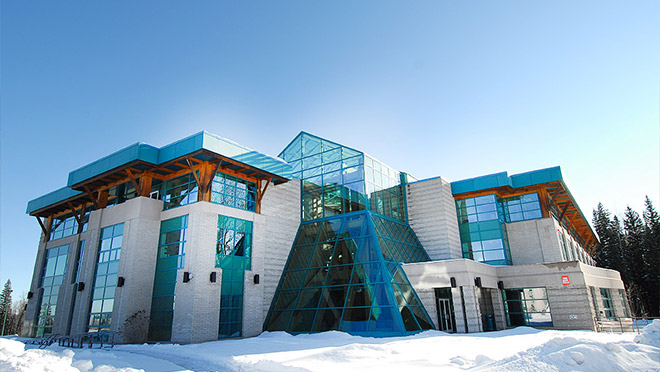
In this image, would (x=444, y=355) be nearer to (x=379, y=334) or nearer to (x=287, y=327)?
(x=379, y=334)

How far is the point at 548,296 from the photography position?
73.7 ft

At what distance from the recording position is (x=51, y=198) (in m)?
29.2

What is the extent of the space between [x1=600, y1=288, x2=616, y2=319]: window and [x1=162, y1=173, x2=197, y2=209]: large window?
26.2 m

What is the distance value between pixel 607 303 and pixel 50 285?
38.2 meters

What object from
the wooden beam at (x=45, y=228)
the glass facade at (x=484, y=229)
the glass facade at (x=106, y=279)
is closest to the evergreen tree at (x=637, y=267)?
the glass facade at (x=484, y=229)

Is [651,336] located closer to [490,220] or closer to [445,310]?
[445,310]

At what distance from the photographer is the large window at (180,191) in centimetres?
2181

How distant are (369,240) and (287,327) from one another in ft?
21.1

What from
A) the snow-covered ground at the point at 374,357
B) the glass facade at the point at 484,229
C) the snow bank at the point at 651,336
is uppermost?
the glass facade at the point at 484,229

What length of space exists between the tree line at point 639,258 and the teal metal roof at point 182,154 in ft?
134

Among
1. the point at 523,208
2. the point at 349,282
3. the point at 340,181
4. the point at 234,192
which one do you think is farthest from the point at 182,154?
the point at 523,208

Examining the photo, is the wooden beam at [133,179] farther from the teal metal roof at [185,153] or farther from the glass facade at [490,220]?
the glass facade at [490,220]

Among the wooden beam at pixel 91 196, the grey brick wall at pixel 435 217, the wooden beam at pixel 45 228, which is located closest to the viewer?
the wooden beam at pixel 91 196

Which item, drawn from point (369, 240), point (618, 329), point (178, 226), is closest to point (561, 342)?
point (369, 240)
